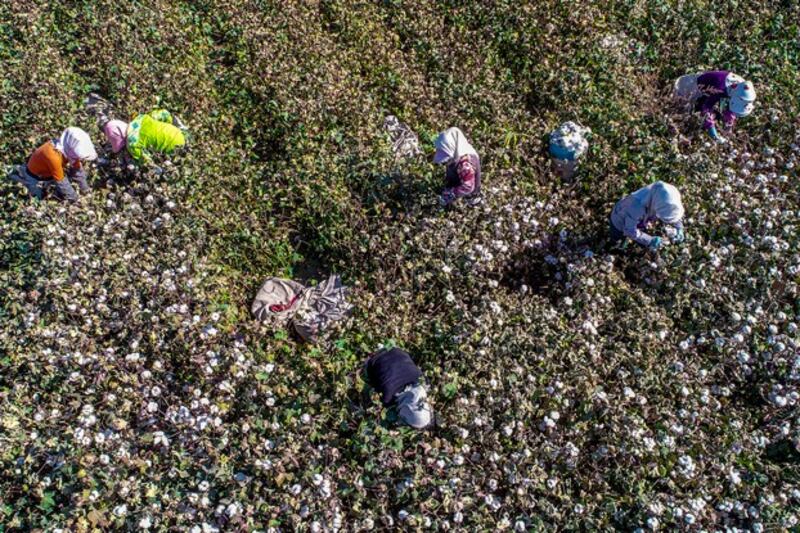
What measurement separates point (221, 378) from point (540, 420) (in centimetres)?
246

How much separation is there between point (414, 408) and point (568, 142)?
353 centimetres

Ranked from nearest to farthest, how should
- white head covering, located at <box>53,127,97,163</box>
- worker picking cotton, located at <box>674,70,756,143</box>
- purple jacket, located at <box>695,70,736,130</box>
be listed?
white head covering, located at <box>53,127,97,163</box> < worker picking cotton, located at <box>674,70,756,143</box> < purple jacket, located at <box>695,70,736,130</box>

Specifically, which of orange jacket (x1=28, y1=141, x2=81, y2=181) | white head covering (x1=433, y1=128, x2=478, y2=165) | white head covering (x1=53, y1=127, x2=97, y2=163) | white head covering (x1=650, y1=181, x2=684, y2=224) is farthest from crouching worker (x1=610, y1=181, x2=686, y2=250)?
orange jacket (x1=28, y1=141, x2=81, y2=181)

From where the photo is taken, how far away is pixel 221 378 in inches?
194

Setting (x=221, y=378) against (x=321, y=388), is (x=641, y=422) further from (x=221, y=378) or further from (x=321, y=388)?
(x=221, y=378)

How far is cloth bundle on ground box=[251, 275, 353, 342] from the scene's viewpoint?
18.2ft

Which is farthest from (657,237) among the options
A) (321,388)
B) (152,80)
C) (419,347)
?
(152,80)

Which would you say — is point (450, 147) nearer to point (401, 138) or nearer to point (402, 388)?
point (401, 138)

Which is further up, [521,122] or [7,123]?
[521,122]

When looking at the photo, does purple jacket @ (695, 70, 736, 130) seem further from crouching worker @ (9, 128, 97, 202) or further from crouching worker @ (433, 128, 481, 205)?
crouching worker @ (9, 128, 97, 202)

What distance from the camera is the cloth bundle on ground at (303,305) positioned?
18.2ft

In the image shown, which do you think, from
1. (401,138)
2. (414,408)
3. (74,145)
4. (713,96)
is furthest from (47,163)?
(713,96)

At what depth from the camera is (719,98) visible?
23.2ft

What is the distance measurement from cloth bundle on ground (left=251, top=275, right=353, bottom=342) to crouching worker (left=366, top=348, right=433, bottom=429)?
78 cm
